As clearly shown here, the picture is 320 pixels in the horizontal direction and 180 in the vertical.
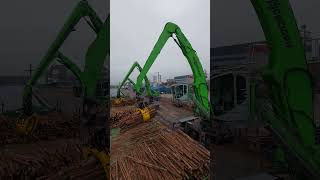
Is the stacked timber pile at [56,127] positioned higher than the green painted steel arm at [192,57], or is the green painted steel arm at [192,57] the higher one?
the green painted steel arm at [192,57]

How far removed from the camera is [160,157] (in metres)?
5.03

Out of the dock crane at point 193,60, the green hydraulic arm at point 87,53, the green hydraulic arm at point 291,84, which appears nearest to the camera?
the green hydraulic arm at point 291,84

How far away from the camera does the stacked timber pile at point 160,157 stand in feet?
14.9

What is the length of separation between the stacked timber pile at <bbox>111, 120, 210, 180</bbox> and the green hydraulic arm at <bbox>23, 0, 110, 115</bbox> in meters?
2.06

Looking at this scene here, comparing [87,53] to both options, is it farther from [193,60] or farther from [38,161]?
[193,60]

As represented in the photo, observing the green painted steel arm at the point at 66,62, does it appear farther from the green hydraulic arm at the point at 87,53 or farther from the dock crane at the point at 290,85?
the dock crane at the point at 290,85

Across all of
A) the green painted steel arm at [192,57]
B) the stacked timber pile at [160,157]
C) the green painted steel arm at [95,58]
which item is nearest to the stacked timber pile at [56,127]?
the green painted steel arm at [95,58]

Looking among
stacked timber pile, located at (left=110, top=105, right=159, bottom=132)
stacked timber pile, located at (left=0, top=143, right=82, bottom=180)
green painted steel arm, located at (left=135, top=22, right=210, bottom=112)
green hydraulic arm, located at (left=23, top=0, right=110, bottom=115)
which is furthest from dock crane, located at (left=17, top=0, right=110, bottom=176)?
stacked timber pile, located at (left=110, top=105, right=159, bottom=132)

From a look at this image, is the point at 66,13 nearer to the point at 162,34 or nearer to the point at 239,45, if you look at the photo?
the point at 239,45

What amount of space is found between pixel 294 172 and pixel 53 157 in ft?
7.27

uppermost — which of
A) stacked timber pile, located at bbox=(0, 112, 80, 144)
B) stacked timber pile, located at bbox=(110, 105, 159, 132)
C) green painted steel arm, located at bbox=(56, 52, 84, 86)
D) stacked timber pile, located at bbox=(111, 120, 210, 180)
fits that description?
green painted steel arm, located at bbox=(56, 52, 84, 86)

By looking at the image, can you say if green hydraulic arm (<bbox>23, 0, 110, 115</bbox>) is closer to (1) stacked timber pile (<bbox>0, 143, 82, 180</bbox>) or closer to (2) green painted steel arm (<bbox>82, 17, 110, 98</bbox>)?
(2) green painted steel arm (<bbox>82, 17, 110, 98</bbox>)

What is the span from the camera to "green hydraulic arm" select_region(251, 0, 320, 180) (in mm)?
2434

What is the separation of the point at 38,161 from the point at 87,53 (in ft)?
3.67
